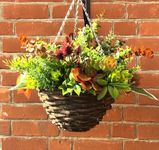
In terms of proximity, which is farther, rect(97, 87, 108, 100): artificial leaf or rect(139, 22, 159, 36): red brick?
rect(139, 22, 159, 36): red brick

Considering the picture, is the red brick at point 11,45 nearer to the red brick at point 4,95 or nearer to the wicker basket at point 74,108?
Answer: the red brick at point 4,95

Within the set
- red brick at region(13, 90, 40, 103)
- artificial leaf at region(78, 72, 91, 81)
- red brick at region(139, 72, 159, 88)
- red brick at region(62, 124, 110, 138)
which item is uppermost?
artificial leaf at region(78, 72, 91, 81)

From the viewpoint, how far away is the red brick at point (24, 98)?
7.56 ft

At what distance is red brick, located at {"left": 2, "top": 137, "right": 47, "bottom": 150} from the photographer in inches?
91.8

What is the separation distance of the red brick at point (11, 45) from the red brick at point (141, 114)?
57 centimetres

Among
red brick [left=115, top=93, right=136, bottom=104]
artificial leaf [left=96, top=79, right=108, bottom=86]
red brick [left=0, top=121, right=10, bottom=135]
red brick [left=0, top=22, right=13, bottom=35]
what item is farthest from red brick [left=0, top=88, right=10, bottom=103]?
artificial leaf [left=96, top=79, right=108, bottom=86]

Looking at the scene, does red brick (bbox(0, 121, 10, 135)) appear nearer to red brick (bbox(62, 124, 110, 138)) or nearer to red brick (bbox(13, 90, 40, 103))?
red brick (bbox(13, 90, 40, 103))

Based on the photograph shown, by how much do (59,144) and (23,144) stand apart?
174mm

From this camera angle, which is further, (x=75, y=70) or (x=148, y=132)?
(x=148, y=132)

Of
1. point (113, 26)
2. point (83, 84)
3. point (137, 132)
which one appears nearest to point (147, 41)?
point (113, 26)

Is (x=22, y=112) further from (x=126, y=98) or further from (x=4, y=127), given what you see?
(x=126, y=98)

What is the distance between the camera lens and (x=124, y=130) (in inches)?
89.7

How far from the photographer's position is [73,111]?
5.79 ft

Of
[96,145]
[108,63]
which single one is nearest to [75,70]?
[108,63]
